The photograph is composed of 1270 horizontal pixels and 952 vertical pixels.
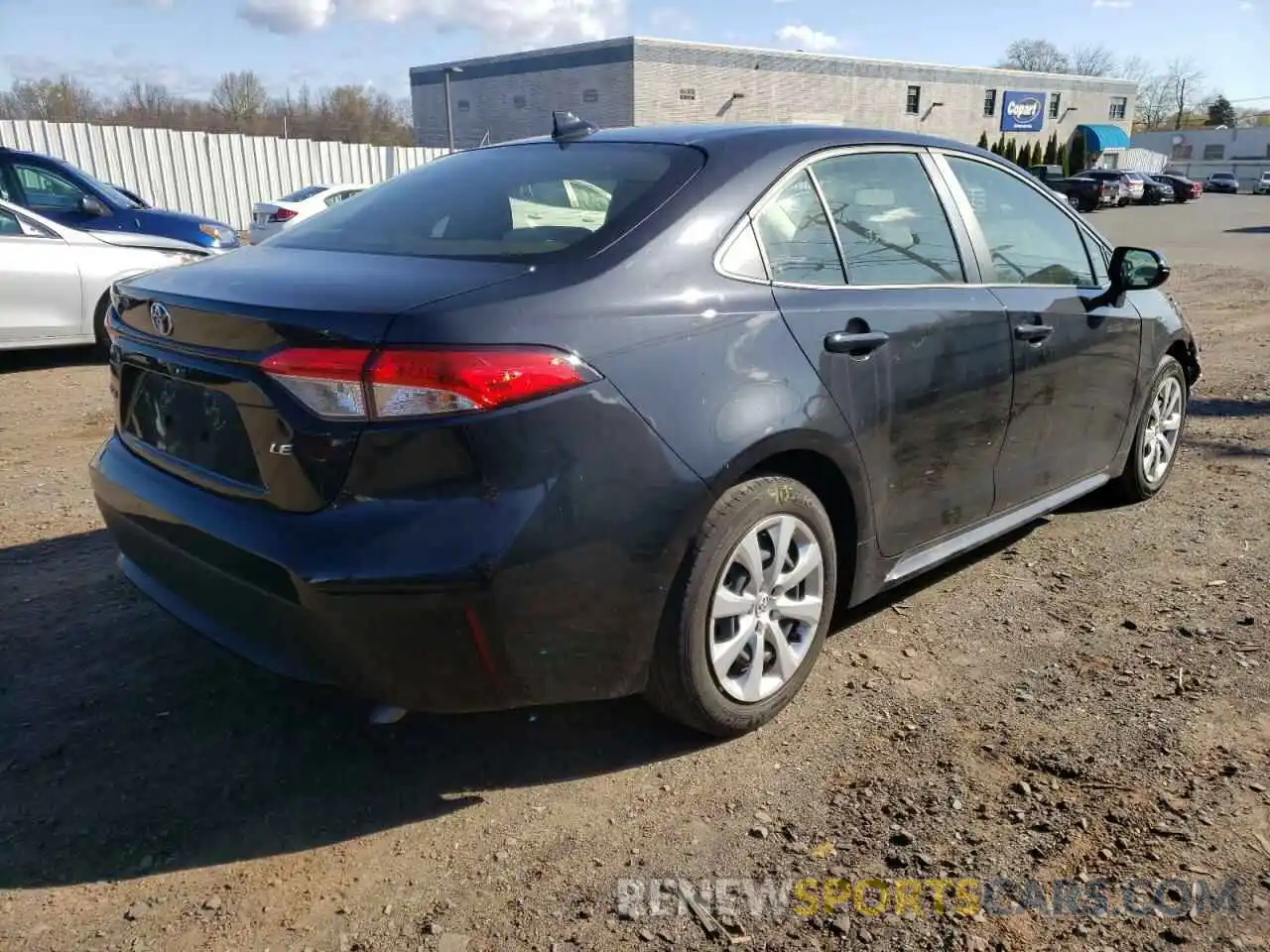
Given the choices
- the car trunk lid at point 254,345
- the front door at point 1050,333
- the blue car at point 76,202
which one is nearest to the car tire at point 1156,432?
the front door at point 1050,333

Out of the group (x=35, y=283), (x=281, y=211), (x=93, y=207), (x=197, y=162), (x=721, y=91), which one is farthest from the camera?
Result: (x=721, y=91)

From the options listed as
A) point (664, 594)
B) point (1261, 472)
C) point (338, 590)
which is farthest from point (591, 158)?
point (1261, 472)

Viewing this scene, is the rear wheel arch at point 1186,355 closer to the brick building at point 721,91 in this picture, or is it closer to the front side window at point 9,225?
the front side window at point 9,225

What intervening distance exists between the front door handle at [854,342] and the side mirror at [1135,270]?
1729 mm

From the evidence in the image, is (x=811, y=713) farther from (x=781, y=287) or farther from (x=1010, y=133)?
(x=1010, y=133)

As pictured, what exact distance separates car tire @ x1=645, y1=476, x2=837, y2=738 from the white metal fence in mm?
19108

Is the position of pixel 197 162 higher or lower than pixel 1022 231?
higher

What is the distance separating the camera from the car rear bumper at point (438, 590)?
213 cm

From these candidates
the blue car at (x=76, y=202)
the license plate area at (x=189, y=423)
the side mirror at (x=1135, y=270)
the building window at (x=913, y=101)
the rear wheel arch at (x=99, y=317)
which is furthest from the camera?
the building window at (x=913, y=101)

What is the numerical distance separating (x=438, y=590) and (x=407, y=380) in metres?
0.46

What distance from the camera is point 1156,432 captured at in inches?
191

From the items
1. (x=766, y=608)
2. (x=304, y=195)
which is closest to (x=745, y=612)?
(x=766, y=608)

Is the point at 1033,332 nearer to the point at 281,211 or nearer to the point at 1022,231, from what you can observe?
the point at 1022,231

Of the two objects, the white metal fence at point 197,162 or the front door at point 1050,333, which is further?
the white metal fence at point 197,162
